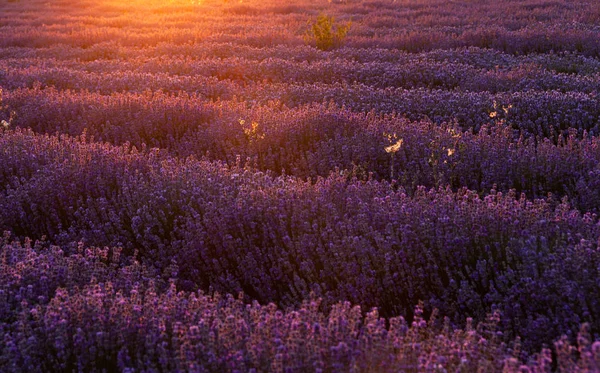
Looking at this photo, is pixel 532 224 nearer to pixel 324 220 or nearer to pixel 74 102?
pixel 324 220

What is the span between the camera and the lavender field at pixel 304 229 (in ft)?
7.98

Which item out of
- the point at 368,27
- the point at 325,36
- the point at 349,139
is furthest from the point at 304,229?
the point at 368,27

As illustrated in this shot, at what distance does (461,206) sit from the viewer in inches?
147

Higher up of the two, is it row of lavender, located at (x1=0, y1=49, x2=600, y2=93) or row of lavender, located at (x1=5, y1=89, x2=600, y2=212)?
row of lavender, located at (x1=0, y1=49, x2=600, y2=93)

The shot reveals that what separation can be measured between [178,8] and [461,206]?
2115cm

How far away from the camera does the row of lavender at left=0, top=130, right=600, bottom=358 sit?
3016mm

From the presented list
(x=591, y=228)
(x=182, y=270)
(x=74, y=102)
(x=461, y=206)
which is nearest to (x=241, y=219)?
(x=182, y=270)

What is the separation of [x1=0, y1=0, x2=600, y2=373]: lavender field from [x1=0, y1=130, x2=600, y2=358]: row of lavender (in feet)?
0.05

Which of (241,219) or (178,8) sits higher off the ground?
(178,8)

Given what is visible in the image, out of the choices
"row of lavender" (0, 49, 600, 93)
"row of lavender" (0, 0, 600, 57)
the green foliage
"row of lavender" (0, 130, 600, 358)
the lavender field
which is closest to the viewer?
the lavender field

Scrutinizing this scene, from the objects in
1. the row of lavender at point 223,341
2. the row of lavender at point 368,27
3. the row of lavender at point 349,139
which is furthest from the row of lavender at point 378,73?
the row of lavender at point 223,341

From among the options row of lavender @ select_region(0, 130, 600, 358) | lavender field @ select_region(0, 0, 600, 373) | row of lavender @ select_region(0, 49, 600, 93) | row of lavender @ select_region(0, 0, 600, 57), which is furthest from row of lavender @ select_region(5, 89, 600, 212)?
row of lavender @ select_region(0, 0, 600, 57)

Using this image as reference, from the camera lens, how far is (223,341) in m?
2.40

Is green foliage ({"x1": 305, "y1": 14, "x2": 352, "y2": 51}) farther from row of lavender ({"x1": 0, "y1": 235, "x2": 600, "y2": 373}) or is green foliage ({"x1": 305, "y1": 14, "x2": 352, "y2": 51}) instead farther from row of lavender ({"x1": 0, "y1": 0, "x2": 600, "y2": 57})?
row of lavender ({"x1": 0, "y1": 235, "x2": 600, "y2": 373})
